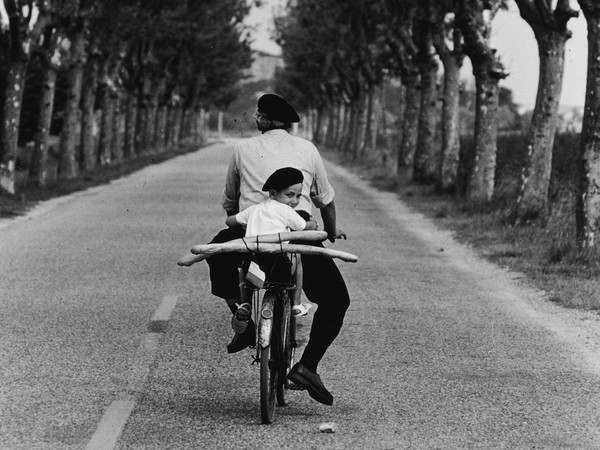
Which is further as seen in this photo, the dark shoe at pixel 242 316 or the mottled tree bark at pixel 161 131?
the mottled tree bark at pixel 161 131

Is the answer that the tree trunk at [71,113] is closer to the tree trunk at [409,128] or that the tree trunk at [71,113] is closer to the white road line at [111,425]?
the tree trunk at [409,128]

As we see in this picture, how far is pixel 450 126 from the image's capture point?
29672 mm

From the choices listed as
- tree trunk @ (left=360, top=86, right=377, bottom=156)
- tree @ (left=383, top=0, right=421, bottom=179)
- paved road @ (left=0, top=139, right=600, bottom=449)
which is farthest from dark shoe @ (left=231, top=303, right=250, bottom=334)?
tree trunk @ (left=360, top=86, right=377, bottom=156)

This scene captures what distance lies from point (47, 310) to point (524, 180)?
446 inches

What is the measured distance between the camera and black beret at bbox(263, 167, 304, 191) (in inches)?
266

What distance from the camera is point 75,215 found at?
2155 cm

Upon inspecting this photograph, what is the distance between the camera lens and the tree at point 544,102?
20.3 meters

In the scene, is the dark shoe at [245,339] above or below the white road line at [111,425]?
above

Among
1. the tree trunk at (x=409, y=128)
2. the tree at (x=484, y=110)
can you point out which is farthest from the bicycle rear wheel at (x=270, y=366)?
the tree trunk at (x=409, y=128)

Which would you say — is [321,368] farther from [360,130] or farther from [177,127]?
[177,127]

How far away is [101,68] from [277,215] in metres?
35.3

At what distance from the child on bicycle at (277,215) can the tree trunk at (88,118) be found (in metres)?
30.9

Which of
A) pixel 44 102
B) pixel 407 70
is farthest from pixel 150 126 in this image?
pixel 44 102

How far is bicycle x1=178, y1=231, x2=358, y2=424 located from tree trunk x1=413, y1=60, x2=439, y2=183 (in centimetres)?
2481
